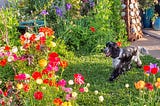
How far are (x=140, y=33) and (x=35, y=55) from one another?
3.51m

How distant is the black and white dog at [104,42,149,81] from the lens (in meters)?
5.05

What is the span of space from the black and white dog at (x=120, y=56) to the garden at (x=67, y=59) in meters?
0.12

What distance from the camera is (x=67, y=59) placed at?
6.40 metres

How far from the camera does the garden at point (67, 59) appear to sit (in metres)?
3.96

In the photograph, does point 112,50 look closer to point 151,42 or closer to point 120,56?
point 120,56

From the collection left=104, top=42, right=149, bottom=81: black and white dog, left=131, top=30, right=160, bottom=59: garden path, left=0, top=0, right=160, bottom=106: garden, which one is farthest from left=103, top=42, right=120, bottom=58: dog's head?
left=131, top=30, right=160, bottom=59: garden path

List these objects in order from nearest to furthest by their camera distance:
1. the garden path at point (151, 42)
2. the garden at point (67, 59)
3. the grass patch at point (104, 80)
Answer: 1. the garden at point (67, 59)
2. the grass patch at point (104, 80)
3. the garden path at point (151, 42)

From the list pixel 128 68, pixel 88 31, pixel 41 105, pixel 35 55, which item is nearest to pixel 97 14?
pixel 88 31

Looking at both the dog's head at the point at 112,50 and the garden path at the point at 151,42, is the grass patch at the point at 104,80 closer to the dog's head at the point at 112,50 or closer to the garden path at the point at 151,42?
the dog's head at the point at 112,50

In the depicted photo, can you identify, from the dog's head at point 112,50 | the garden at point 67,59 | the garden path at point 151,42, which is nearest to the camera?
the garden at point 67,59

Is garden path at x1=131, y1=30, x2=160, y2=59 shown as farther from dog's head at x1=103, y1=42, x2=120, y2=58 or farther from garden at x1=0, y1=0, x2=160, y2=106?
dog's head at x1=103, y1=42, x2=120, y2=58

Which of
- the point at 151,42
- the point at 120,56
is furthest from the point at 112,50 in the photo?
the point at 151,42

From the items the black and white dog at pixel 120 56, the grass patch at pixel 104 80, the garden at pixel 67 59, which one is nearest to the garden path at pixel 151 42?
the garden at pixel 67 59

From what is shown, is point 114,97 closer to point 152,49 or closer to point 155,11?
point 152,49
